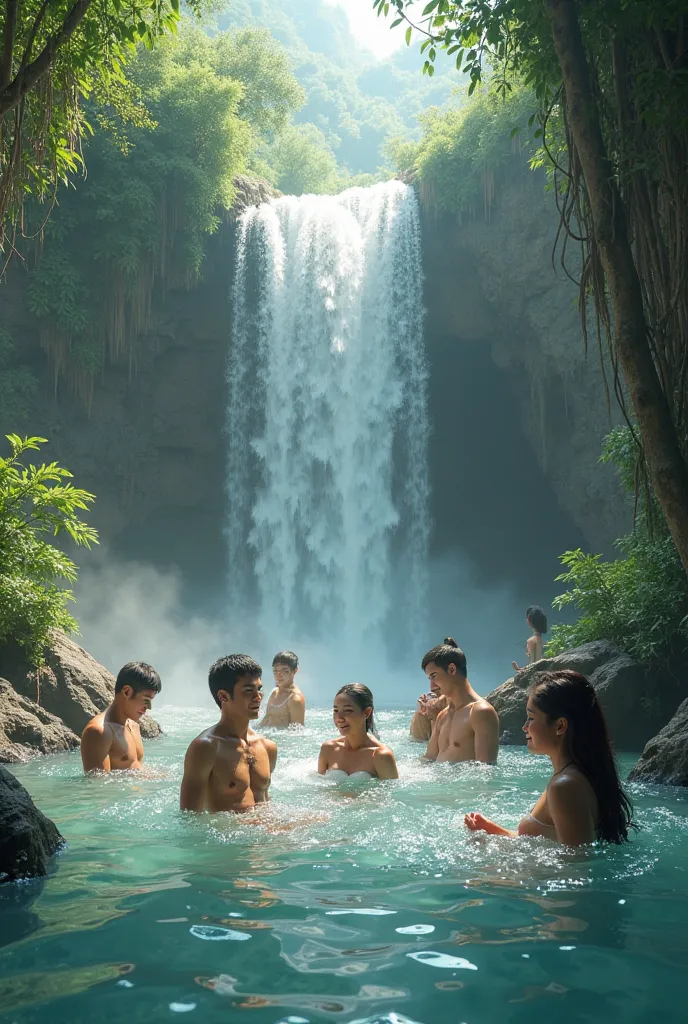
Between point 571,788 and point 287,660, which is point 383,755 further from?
point 287,660

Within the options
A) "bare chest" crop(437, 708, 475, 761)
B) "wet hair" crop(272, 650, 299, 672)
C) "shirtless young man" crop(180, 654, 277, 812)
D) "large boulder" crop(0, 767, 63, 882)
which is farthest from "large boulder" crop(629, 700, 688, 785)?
"large boulder" crop(0, 767, 63, 882)

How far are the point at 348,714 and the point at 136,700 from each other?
1651 millimetres

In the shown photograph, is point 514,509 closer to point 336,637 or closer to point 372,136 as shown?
point 336,637

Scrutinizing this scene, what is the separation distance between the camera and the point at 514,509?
24.2 meters

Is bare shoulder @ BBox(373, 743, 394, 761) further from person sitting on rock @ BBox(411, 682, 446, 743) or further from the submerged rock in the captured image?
the submerged rock

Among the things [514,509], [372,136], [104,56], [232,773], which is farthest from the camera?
[372,136]

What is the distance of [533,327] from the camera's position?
21516mm

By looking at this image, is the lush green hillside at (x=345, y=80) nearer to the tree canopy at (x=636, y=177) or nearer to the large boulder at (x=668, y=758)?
the large boulder at (x=668, y=758)

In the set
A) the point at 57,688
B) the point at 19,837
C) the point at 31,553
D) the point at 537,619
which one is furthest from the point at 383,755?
the point at 537,619

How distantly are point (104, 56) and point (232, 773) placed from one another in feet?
15.1

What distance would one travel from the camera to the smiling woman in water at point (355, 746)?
6242 mm

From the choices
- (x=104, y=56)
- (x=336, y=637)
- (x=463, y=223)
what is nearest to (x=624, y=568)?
(x=104, y=56)

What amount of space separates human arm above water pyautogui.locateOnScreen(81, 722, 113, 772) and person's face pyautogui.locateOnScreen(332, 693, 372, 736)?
1.82 metres

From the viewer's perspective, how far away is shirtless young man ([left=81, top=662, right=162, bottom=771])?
22.2 ft
